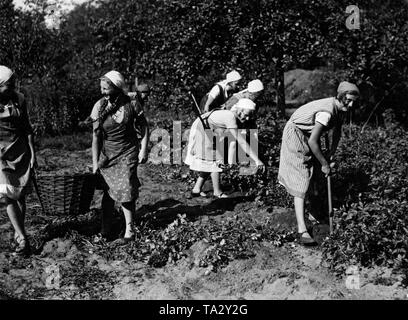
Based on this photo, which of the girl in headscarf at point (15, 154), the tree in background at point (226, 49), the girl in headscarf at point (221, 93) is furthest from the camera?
the tree in background at point (226, 49)

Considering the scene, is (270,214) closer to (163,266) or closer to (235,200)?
(235,200)

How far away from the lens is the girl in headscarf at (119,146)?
215 inches

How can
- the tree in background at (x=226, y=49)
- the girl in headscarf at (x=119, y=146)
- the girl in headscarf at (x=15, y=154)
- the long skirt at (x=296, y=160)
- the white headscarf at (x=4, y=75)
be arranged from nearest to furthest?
the white headscarf at (x=4, y=75), the girl in headscarf at (x=15, y=154), the long skirt at (x=296, y=160), the girl in headscarf at (x=119, y=146), the tree in background at (x=226, y=49)

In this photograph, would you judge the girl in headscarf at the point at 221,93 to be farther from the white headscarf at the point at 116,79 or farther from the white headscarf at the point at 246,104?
the white headscarf at the point at 116,79

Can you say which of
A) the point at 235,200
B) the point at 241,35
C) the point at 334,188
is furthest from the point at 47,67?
the point at 334,188

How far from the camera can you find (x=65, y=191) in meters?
5.56

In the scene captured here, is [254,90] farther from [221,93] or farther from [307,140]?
[307,140]

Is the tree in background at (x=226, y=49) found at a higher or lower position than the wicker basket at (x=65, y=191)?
higher

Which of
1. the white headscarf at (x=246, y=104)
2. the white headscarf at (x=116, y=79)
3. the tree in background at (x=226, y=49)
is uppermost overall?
the tree in background at (x=226, y=49)

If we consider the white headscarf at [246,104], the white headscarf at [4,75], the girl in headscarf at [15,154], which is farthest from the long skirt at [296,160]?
the white headscarf at [4,75]

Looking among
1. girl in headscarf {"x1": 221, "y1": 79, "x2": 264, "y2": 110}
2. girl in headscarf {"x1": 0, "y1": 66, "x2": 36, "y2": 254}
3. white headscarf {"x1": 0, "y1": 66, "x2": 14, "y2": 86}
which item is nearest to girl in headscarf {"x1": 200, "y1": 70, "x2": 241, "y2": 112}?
girl in headscarf {"x1": 221, "y1": 79, "x2": 264, "y2": 110}

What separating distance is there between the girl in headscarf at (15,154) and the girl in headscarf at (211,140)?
2.16 m

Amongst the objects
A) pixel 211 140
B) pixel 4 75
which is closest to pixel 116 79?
pixel 4 75
